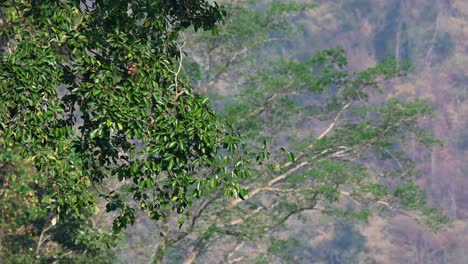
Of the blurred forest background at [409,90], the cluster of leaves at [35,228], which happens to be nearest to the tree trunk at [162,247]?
the cluster of leaves at [35,228]

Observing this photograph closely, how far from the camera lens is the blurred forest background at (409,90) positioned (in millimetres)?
53375

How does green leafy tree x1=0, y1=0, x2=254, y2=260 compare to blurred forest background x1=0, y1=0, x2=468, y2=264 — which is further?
blurred forest background x1=0, y1=0, x2=468, y2=264

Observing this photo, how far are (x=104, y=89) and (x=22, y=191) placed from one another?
818cm

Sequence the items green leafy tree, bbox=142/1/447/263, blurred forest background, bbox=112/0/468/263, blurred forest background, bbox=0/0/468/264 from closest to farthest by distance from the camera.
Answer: green leafy tree, bbox=142/1/447/263 → blurred forest background, bbox=0/0/468/264 → blurred forest background, bbox=112/0/468/263

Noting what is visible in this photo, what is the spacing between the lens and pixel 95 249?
650 inches

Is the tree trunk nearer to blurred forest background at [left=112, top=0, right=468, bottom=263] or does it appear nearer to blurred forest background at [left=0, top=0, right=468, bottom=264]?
blurred forest background at [left=0, top=0, right=468, bottom=264]

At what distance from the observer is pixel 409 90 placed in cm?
6912

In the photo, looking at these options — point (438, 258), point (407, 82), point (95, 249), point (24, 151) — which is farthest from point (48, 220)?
point (407, 82)

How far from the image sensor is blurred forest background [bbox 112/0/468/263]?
5338cm

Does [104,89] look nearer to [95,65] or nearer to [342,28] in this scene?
[95,65]

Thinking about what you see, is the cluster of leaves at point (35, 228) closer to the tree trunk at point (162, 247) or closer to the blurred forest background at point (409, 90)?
the tree trunk at point (162, 247)

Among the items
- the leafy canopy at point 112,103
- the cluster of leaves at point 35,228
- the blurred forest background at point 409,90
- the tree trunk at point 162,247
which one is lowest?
the blurred forest background at point 409,90

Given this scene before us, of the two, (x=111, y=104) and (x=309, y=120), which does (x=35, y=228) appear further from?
(x=111, y=104)

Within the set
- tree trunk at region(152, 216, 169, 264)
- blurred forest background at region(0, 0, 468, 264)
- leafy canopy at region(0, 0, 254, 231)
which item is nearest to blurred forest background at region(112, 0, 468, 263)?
blurred forest background at region(0, 0, 468, 264)
